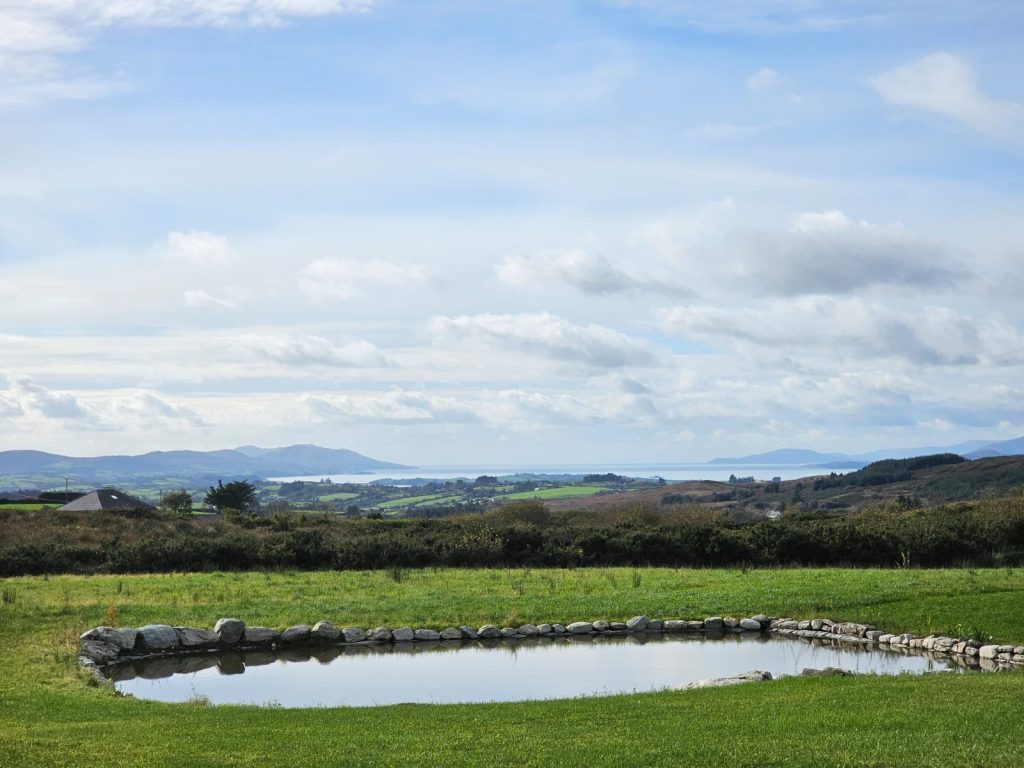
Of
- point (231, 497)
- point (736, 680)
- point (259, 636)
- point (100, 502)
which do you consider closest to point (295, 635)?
point (259, 636)

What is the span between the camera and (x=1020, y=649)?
2222 cm

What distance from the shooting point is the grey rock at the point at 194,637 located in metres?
25.0

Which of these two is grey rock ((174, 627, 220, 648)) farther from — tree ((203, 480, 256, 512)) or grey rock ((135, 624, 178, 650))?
tree ((203, 480, 256, 512))

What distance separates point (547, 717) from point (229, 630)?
1280 centimetres

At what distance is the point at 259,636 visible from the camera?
2564 cm

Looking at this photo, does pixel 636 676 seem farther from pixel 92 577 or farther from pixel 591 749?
pixel 92 577

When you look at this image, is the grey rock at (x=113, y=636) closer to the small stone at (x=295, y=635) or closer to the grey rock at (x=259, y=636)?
the grey rock at (x=259, y=636)

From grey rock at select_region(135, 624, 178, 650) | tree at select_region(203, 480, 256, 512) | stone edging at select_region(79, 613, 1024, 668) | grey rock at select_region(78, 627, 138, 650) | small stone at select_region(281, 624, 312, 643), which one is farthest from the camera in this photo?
tree at select_region(203, 480, 256, 512)

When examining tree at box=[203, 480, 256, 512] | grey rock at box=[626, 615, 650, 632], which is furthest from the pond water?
tree at box=[203, 480, 256, 512]

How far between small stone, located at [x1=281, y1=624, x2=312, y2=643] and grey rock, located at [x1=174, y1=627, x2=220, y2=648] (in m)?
1.69

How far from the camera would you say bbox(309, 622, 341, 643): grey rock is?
25828 mm

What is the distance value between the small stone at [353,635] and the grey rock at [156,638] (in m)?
4.26

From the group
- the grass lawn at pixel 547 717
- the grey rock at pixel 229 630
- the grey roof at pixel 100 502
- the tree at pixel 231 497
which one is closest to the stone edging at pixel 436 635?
the grey rock at pixel 229 630

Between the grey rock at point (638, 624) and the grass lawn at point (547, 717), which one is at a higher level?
the grass lawn at point (547, 717)
